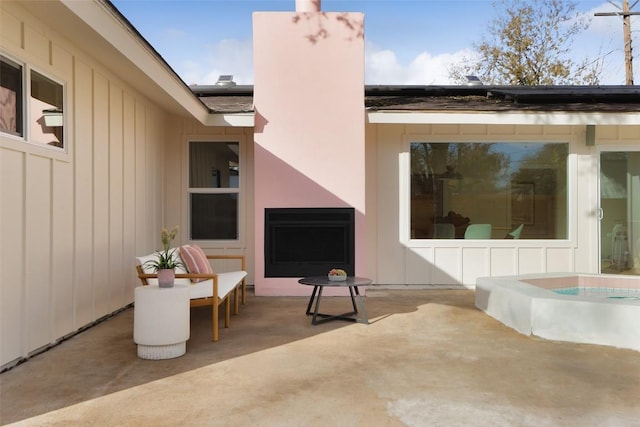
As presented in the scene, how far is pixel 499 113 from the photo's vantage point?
716cm

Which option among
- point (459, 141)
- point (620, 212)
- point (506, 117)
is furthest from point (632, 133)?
point (459, 141)

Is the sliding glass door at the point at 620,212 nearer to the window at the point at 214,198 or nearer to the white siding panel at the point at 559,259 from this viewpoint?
the white siding panel at the point at 559,259

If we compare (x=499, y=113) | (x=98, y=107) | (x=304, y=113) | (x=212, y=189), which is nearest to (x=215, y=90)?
(x=212, y=189)

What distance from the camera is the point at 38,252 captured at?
4.06 metres

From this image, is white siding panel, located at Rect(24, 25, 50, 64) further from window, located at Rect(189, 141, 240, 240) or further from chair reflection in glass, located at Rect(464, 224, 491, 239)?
chair reflection in glass, located at Rect(464, 224, 491, 239)

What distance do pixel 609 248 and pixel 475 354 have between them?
499 centimetres

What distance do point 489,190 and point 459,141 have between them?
91cm

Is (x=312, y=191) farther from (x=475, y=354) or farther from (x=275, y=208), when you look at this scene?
(x=475, y=354)

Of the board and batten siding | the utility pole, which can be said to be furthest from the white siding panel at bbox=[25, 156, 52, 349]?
the utility pole

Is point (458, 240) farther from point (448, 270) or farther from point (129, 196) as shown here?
point (129, 196)

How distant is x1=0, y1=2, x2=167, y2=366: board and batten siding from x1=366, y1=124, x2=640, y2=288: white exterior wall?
11.5ft

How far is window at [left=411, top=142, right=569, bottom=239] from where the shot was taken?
25.4ft

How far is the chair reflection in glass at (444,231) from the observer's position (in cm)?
773

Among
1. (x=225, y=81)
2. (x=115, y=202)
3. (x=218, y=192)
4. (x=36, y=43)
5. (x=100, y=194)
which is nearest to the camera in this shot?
(x=36, y=43)
